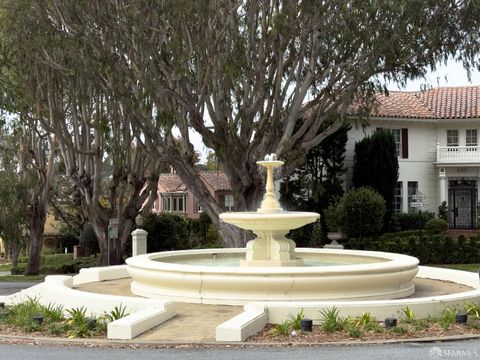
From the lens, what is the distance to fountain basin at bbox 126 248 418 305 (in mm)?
12781

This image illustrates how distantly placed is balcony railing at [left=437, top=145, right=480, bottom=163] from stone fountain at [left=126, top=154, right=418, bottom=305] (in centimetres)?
2811

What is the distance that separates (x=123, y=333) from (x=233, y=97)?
1549 centimetres

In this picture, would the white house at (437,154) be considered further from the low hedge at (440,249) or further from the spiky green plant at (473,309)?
the spiky green plant at (473,309)

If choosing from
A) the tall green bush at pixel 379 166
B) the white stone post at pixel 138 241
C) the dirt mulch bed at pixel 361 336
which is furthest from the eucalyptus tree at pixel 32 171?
the dirt mulch bed at pixel 361 336

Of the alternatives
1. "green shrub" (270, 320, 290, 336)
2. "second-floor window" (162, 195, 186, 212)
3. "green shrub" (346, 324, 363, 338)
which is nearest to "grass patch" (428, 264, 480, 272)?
"green shrub" (346, 324, 363, 338)

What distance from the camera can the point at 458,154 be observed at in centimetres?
4222

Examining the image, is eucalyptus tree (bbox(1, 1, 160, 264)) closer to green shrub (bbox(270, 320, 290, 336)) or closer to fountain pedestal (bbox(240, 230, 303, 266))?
fountain pedestal (bbox(240, 230, 303, 266))

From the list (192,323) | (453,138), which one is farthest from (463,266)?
(192,323)

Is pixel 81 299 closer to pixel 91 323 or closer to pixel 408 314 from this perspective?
pixel 91 323

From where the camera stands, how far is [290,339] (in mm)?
10547

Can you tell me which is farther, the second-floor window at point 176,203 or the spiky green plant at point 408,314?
the second-floor window at point 176,203

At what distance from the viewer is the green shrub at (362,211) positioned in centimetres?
3388

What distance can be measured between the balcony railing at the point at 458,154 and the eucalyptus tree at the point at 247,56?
19.3m

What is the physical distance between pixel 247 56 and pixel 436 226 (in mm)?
20310
